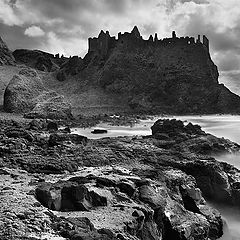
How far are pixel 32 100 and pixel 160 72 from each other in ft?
105

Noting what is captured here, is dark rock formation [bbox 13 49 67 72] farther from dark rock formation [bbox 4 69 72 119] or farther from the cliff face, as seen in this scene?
dark rock formation [bbox 4 69 72 119]

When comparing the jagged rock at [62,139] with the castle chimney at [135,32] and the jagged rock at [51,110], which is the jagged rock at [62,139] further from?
the castle chimney at [135,32]

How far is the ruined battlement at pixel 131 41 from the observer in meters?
72.8

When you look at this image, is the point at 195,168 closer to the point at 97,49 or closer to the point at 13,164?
the point at 13,164

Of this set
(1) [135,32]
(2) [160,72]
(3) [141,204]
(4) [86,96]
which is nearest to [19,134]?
(3) [141,204]

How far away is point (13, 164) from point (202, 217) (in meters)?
7.58

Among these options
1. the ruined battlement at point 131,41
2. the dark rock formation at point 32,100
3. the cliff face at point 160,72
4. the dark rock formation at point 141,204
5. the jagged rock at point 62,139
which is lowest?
the dark rock formation at point 141,204

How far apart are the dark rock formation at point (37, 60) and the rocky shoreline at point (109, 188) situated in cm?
7354

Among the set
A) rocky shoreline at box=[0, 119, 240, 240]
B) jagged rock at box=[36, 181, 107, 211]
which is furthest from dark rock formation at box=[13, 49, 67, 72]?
jagged rock at box=[36, 181, 107, 211]

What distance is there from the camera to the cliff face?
67.4m

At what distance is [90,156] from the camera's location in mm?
16344

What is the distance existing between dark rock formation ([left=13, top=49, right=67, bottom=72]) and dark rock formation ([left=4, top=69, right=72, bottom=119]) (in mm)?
33865

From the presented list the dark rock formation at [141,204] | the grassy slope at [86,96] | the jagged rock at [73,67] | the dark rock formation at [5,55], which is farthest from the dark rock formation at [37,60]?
the dark rock formation at [141,204]

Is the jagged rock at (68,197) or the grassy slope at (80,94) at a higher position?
the grassy slope at (80,94)
